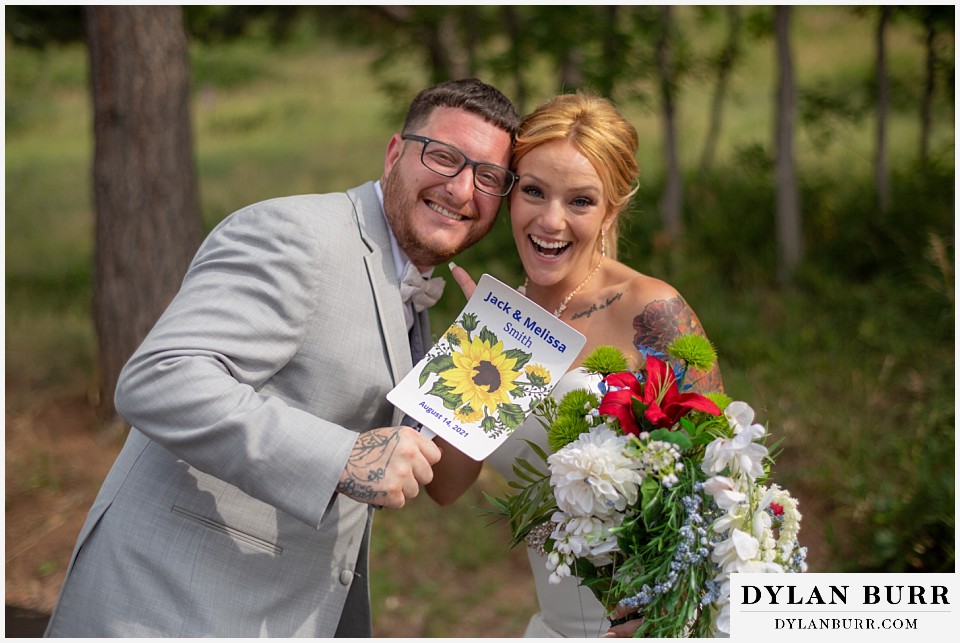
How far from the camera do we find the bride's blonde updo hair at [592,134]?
9.45 ft

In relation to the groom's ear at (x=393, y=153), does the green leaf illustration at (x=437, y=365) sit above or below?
below

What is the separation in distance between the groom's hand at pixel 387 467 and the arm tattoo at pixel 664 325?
907 millimetres

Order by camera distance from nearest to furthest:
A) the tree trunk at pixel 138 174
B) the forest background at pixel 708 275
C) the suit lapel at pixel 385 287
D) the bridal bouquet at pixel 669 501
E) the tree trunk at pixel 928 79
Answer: the bridal bouquet at pixel 669 501 < the suit lapel at pixel 385 287 < the forest background at pixel 708 275 < the tree trunk at pixel 138 174 < the tree trunk at pixel 928 79

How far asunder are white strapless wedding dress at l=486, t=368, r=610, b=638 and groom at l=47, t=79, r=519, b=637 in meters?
0.52

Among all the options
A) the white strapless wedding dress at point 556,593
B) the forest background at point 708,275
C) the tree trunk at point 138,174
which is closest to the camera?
the white strapless wedding dress at point 556,593

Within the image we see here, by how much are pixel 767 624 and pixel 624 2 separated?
8184mm

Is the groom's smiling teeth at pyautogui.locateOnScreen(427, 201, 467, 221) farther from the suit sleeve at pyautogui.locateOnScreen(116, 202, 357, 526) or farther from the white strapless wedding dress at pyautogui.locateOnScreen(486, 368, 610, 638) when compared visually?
the white strapless wedding dress at pyautogui.locateOnScreen(486, 368, 610, 638)

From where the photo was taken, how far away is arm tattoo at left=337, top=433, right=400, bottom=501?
7.36 feet

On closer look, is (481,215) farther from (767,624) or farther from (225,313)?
(767,624)

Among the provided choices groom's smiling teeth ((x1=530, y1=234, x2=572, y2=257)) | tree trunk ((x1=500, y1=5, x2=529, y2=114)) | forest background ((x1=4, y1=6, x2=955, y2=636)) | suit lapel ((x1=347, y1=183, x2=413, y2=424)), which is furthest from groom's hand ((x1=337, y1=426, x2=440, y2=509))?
tree trunk ((x1=500, y1=5, x2=529, y2=114))

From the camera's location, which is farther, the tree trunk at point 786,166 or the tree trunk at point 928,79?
the tree trunk at point 928,79

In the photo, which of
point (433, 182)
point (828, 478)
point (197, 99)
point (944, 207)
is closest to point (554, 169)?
point (433, 182)

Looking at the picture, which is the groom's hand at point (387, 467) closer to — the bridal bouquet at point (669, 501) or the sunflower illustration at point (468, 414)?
the sunflower illustration at point (468, 414)

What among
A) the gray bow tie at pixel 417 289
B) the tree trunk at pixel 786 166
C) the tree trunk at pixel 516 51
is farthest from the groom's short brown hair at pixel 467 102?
the tree trunk at pixel 786 166
